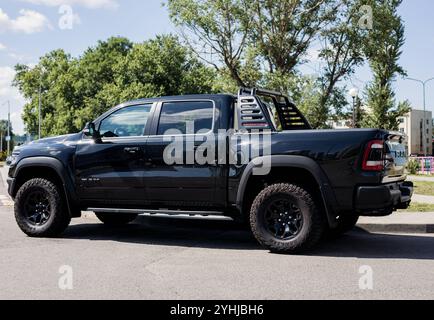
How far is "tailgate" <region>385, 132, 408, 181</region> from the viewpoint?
6.28 meters

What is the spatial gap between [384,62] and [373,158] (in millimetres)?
26641

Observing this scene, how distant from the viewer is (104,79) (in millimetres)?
55344

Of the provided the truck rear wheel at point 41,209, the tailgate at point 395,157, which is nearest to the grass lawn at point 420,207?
the tailgate at point 395,157

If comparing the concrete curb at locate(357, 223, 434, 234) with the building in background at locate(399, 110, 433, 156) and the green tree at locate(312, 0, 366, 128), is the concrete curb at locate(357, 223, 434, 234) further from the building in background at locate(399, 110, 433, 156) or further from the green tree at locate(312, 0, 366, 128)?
the building in background at locate(399, 110, 433, 156)

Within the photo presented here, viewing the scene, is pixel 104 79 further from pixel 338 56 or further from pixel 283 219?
pixel 283 219

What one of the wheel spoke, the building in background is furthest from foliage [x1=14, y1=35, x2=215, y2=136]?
the building in background

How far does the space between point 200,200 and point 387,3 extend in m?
23.8

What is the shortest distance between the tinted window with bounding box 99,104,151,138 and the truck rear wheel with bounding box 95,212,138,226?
1913 mm

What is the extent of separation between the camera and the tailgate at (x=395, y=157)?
6.28m

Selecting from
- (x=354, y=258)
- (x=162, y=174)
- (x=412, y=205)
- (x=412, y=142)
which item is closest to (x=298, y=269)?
(x=354, y=258)

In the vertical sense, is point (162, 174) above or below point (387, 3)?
below

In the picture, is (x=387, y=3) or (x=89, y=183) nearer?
(x=89, y=183)
